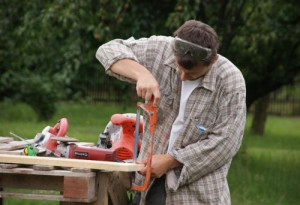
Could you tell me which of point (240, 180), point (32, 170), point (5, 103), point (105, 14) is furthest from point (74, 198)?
point (5, 103)

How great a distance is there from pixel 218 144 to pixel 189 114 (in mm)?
241

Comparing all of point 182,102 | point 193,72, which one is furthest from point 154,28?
point 193,72

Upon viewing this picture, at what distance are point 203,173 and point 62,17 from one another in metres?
6.06

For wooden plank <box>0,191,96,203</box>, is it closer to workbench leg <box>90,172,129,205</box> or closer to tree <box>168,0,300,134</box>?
workbench leg <box>90,172,129,205</box>

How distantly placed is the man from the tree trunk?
16240mm

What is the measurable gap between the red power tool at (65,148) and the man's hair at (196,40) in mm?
690

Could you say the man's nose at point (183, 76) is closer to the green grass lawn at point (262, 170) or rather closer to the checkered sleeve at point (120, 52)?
the checkered sleeve at point (120, 52)

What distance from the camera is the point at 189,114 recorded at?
15.2 feet

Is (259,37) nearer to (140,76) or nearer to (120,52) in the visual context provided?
(120,52)

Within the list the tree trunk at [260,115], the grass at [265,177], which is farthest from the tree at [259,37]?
the tree trunk at [260,115]

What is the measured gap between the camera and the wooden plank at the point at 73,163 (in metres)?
4.30

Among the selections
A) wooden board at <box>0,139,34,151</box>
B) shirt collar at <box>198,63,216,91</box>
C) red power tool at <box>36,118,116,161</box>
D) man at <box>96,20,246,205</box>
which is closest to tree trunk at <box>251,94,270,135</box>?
red power tool at <box>36,118,116,161</box>

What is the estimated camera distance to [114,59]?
4551 mm

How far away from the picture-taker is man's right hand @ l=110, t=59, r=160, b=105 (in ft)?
14.1
